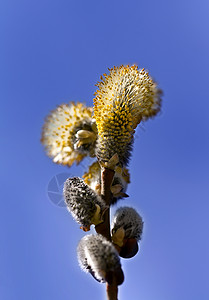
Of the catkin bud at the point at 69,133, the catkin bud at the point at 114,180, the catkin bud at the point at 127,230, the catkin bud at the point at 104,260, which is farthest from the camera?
the catkin bud at the point at 69,133

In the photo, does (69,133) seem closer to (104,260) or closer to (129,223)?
(129,223)

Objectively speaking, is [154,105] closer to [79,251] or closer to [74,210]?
[74,210]

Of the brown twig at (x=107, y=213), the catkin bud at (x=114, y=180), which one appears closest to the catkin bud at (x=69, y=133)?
the catkin bud at (x=114, y=180)

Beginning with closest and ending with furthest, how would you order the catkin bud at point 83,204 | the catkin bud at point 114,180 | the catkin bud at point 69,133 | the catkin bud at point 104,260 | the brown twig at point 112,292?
the catkin bud at point 104,260
the brown twig at point 112,292
the catkin bud at point 83,204
the catkin bud at point 114,180
the catkin bud at point 69,133

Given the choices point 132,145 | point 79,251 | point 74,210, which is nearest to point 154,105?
point 132,145

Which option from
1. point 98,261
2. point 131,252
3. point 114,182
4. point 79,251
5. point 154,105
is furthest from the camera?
point 154,105

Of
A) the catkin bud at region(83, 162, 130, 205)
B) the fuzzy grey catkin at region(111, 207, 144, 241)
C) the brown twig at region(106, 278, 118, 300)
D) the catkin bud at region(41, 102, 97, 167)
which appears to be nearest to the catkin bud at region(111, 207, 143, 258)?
the fuzzy grey catkin at region(111, 207, 144, 241)

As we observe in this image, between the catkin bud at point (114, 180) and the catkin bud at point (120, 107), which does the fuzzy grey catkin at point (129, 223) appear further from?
the catkin bud at point (120, 107)
